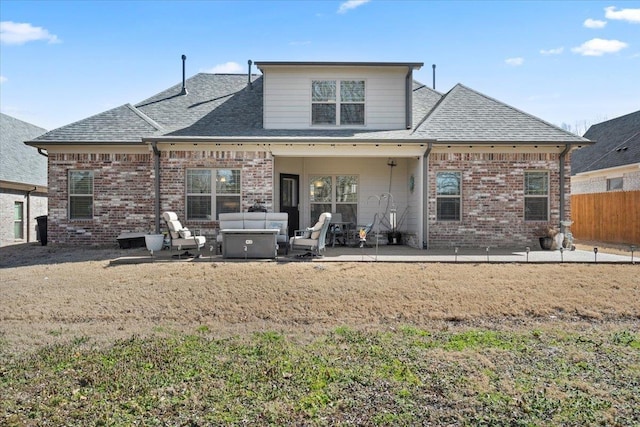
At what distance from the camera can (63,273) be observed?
8.45 m

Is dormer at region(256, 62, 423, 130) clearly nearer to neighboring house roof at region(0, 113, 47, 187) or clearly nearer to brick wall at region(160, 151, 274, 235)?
brick wall at region(160, 151, 274, 235)

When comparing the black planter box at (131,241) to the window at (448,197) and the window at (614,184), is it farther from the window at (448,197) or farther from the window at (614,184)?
the window at (614,184)

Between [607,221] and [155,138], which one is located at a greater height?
[155,138]

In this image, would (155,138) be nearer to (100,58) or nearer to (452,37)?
(100,58)

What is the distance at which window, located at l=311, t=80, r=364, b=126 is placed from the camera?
1346 centimetres

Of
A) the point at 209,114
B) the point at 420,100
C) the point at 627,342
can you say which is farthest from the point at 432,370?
the point at 420,100

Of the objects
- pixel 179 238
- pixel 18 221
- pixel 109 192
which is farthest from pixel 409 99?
pixel 18 221

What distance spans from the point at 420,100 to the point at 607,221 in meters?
8.98

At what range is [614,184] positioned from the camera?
59.9ft

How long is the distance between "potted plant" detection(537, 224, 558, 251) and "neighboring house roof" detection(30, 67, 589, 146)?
8.40 feet

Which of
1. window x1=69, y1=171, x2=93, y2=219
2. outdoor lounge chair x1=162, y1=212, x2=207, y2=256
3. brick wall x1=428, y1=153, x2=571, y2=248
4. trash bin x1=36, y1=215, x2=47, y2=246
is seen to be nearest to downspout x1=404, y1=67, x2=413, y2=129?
brick wall x1=428, y1=153, x2=571, y2=248

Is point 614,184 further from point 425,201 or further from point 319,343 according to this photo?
point 319,343

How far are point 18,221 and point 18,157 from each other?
9.56 feet

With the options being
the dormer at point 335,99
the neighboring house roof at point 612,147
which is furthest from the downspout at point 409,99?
the neighboring house roof at point 612,147
